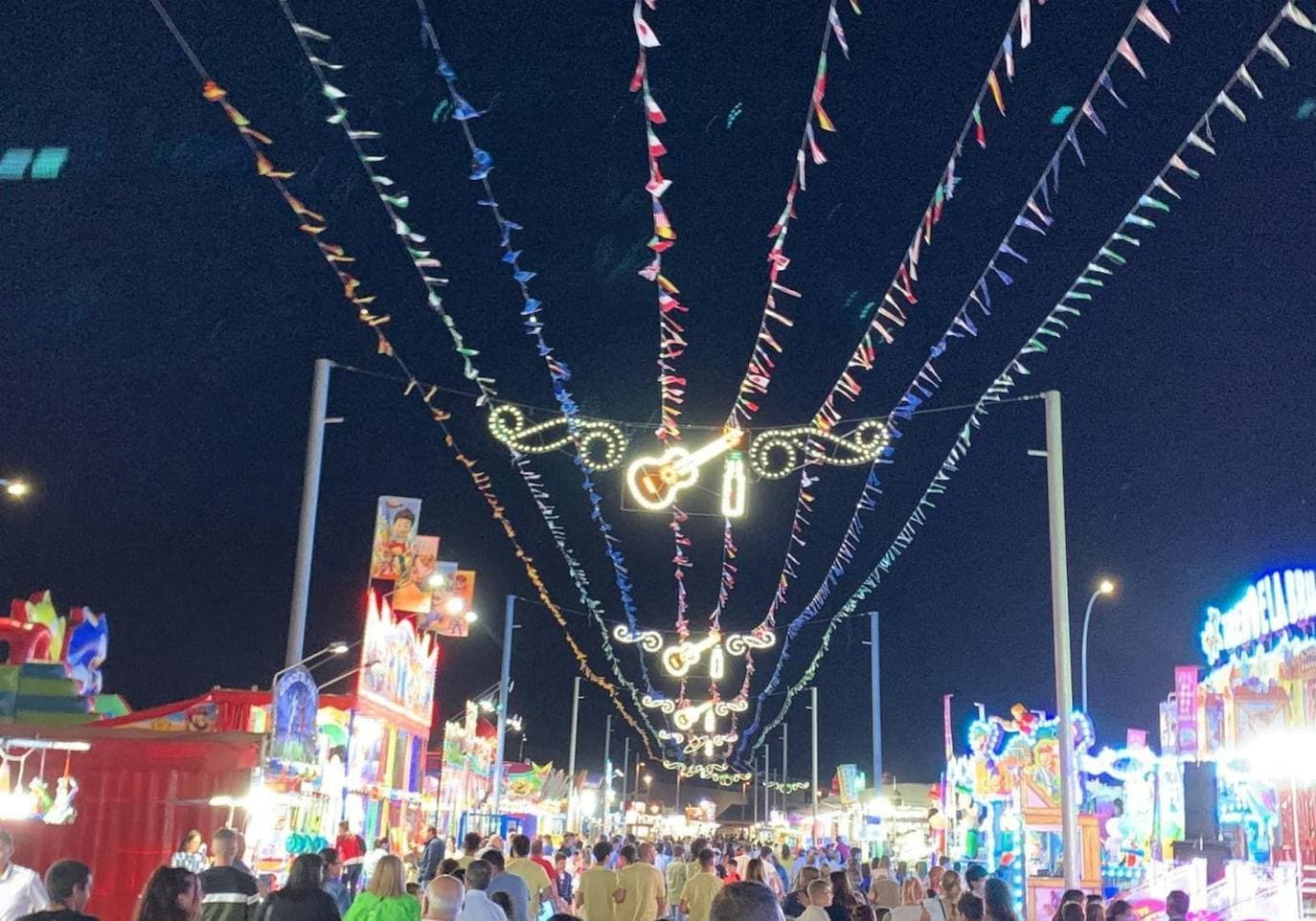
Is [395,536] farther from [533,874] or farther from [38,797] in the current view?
[533,874]

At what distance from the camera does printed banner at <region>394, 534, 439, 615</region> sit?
91.5ft

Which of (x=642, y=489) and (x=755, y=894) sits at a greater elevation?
(x=642, y=489)

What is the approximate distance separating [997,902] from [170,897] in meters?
4.12

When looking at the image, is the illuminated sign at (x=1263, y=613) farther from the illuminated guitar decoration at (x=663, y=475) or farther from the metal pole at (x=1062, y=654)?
the illuminated guitar decoration at (x=663, y=475)

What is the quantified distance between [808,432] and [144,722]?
15.1 m

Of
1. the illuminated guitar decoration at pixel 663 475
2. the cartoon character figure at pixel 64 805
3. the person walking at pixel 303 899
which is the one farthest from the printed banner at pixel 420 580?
the person walking at pixel 303 899

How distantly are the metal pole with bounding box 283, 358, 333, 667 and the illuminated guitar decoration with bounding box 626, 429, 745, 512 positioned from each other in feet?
13.8

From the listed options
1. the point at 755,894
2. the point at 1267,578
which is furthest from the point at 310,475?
the point at 1267,578

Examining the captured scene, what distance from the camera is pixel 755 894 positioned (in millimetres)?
4203

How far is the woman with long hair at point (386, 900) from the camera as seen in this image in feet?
28.0

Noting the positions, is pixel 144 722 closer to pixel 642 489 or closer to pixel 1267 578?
pixel 642 489

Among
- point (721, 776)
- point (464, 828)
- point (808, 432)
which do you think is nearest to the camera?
point (808, 432)

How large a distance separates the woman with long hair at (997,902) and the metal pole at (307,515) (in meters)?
12.0

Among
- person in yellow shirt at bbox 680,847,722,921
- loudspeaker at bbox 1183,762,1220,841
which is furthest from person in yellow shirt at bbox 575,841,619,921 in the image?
loudspeaker at bbox 1183,762,1220,841
